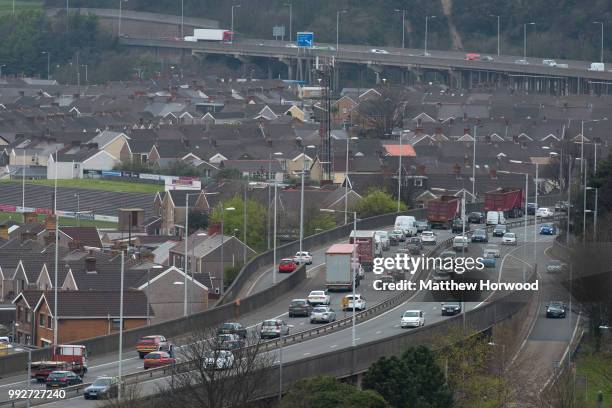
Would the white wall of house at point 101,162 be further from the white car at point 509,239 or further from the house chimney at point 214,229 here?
the white car at point 509,239

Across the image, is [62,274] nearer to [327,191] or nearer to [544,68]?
[327,191]

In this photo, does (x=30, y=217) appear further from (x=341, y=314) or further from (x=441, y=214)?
(x=341, y=314)

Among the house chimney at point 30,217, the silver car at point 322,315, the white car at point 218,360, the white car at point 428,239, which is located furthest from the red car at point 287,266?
the white car at point 218,360

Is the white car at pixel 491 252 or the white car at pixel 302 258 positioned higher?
the white car at pixel 491 252

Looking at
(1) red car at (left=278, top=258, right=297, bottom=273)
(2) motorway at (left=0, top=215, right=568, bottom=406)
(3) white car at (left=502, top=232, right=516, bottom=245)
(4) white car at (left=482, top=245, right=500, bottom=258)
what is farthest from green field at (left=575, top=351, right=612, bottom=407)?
(3) white car at (left=502, top=232, right=516, bottom=245)

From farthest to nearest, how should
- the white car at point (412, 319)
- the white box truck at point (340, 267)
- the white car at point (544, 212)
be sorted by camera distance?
the white car at point (544, 212), the white box truck at point (340, 267), the white car at point (412, 319)

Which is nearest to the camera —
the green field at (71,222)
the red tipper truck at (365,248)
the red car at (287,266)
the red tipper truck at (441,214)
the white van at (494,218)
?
the red car at (287,266)

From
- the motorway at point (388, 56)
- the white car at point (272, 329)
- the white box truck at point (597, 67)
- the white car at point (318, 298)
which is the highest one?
the motorway at point (388, 56)

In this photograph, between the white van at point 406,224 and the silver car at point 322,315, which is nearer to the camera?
the silver car at point 322,315
